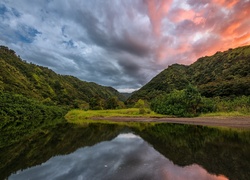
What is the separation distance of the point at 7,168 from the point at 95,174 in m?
8.22

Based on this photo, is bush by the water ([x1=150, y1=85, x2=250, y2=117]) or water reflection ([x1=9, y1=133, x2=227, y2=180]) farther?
bush by the water ([x1=150, y1=85, x2=250, y2=117])

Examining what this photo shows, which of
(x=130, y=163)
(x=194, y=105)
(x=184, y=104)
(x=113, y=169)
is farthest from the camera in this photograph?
(x=184, y=104)

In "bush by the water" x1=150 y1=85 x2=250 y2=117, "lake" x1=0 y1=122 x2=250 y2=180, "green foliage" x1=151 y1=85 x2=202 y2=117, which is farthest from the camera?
"green foliage" x1=151 y1=85 x2=202 y2=117

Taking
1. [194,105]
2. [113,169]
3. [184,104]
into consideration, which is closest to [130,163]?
[113,169]

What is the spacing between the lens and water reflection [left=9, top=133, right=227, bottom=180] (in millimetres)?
15133

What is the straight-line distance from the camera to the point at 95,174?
51.2 ft

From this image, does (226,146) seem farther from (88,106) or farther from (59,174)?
(88,106)

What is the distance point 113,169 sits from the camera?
1700 cm

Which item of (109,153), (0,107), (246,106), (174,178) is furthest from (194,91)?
(0,107)

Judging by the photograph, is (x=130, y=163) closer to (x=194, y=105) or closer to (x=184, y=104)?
(x=194, y=105)

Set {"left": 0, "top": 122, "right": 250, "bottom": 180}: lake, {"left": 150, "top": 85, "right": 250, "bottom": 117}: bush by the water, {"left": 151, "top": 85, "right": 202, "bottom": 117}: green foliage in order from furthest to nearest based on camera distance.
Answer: {"left": 151, "top": 85, "right": 202, "bottom": 117}: green foliage < {"left": 150, "top": 85, "right": 250, "bottom": 117}: bush by the water < {"left": 0, "top": 122, "right": 250, "bottom": 180}: lake

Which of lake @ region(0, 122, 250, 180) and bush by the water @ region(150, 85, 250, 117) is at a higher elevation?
bush by the water @ region(150, 85, 250, 117)

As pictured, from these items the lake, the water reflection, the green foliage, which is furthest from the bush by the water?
the water reflection

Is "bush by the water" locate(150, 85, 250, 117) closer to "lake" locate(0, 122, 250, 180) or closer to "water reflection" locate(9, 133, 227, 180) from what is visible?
"lake" locate(0, 122, 250, 180)
